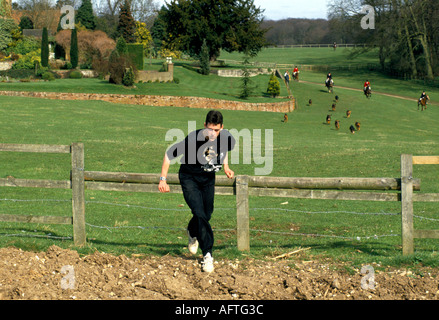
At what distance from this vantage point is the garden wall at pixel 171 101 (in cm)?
4391

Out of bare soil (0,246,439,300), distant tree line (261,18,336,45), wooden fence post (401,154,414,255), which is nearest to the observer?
bare soil (0,246,439,300)

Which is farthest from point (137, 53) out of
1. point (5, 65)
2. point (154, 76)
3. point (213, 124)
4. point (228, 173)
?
point (213, 124)

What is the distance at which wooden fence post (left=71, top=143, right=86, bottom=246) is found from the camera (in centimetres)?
890

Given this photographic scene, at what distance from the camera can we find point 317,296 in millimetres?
6930

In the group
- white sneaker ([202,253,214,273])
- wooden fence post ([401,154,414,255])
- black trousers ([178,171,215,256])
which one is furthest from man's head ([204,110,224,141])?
wooden fence post ([401,154,414,255])

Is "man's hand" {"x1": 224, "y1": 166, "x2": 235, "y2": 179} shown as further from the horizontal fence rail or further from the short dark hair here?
the horizontal fence rail

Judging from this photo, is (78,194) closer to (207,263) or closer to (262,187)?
(207,263)

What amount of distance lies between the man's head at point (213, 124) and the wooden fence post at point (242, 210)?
1.07 m

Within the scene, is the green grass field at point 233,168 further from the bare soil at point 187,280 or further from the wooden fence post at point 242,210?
the bare soil at point 187,280

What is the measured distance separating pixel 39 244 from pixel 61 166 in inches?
466

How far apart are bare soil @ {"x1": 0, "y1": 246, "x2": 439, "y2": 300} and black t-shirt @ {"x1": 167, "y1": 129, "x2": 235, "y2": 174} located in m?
1.43

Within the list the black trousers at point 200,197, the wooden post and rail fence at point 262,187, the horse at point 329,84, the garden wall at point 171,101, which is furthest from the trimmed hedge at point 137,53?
the black trousers at point 200,197
